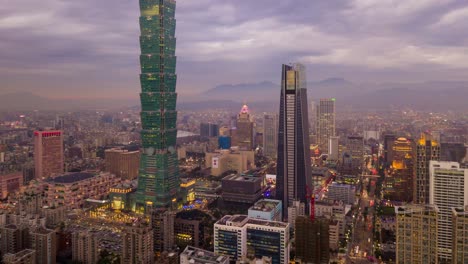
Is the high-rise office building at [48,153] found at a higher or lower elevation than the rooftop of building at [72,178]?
higher

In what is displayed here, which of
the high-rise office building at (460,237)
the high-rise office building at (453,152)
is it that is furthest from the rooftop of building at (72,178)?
the high-rise office building at (453,152)

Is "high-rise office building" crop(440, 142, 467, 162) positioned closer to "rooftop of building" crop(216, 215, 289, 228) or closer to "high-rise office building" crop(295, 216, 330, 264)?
"high-rise office building" crop(295, 216, 330, 264)

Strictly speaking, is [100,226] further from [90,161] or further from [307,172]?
[90,161]

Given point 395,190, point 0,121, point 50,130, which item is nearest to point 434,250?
point 395,190

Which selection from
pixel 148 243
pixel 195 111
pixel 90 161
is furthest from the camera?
pixel 195 111

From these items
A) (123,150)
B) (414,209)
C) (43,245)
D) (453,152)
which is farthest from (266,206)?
(123,150)

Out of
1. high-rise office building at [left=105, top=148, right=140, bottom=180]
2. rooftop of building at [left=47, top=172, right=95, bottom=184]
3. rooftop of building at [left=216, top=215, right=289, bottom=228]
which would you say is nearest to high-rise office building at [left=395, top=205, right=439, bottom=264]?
rooftop of building at [left=216, top=215, right=289, bottom=228]

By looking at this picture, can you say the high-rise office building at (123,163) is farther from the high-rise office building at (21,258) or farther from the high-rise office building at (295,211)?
the high-rise office building at (21,258)
